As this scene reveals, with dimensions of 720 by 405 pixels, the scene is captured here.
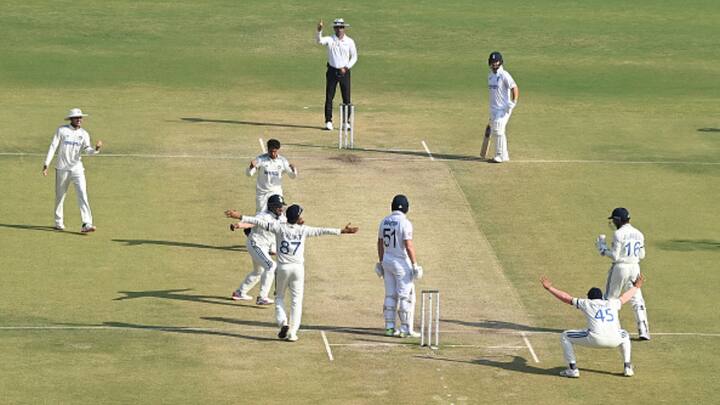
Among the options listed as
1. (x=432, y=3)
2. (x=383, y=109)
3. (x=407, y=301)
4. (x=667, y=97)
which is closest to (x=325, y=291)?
(x=407, y=301)

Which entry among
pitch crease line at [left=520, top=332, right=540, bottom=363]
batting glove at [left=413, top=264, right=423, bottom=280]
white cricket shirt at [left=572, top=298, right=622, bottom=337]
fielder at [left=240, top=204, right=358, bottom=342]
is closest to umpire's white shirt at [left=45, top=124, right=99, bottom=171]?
fielder at [left=240, top=204, right=358, bottom=342]

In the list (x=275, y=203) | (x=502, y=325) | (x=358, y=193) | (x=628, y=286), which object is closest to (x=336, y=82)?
(x=358, y=193)

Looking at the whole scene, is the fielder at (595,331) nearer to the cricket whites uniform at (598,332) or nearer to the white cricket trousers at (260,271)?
the cricket whites uniform at (598,332)

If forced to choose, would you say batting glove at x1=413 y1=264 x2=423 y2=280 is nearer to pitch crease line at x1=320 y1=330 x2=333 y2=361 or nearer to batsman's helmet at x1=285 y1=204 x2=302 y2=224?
pitch crease line at x1=320 y1=330 x2=333 y2=361

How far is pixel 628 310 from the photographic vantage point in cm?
Result: 3056

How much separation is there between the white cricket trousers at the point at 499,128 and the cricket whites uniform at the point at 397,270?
39.6ft

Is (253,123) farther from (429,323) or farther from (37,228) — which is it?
(429,323)

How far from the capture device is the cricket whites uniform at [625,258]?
28.2 metres

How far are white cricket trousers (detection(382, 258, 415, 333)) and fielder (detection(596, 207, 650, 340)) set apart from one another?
3.28m

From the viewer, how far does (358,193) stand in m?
37.7

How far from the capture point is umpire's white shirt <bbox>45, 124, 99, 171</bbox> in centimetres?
3377

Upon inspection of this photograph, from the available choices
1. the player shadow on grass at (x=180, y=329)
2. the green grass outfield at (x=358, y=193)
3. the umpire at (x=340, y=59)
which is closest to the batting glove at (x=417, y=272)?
the green grass outfield at (x=358, y=193)

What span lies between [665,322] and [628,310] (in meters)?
0.92

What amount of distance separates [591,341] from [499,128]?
46.0 ft
